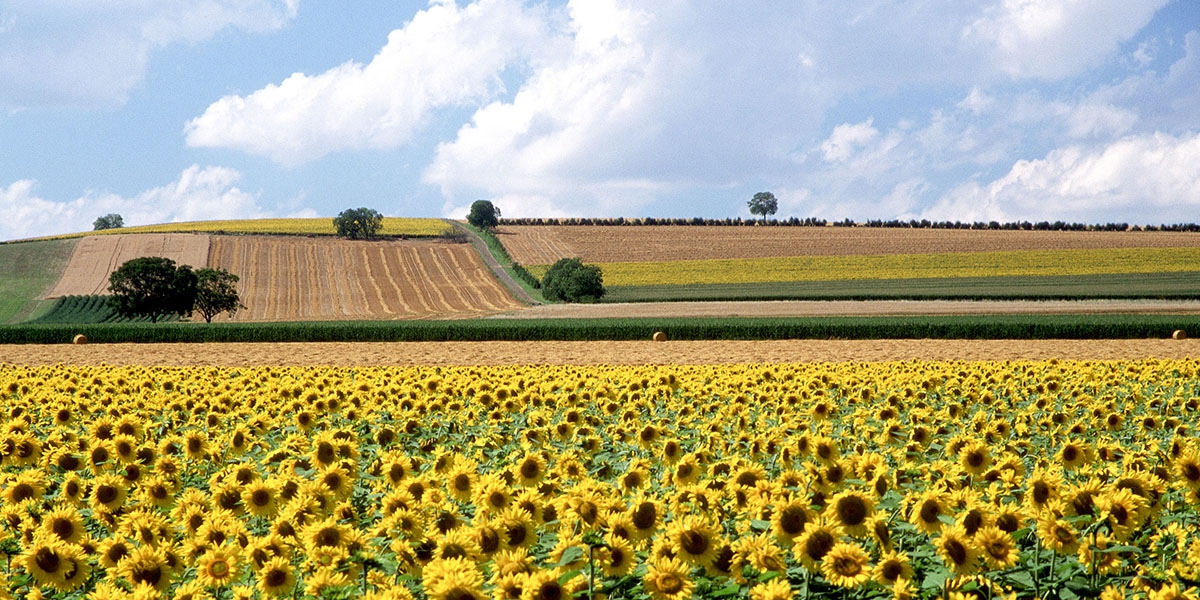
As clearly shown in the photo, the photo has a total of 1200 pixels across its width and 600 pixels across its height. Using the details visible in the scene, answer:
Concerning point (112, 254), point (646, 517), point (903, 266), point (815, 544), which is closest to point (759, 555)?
point (815, 544)

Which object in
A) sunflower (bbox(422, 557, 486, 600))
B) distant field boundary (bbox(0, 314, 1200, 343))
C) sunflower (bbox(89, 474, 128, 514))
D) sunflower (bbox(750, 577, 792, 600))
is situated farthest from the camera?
distant field boundary (bbox(0, 314, 1200, 343))

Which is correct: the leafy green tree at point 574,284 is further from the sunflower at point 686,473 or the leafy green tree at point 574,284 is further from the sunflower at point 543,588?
the sunflower at point 543,588

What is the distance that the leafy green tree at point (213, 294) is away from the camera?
7994cm

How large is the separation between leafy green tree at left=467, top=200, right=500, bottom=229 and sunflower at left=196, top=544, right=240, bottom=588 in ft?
451

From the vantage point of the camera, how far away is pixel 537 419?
10.6 m

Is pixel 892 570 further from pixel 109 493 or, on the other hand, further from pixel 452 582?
pixel 109 493

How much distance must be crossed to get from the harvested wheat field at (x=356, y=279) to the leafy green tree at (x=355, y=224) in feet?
21.9

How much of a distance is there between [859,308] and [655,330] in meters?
25.9

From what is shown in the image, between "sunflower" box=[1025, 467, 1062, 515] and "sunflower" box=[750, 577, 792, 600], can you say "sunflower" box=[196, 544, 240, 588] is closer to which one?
"sunflower" box=[750, 577, 792, 600]

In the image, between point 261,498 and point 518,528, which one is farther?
point 261,498

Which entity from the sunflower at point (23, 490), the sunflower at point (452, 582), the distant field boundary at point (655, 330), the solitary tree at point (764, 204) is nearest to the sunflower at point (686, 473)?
the sunflower at point (452, 582)

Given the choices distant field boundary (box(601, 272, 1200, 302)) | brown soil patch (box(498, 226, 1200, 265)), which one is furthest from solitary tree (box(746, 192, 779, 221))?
distant field boundary (box(601, 272, 1200, 302))

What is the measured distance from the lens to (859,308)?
6819cm

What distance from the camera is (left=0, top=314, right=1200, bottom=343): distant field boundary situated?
45.1 m
